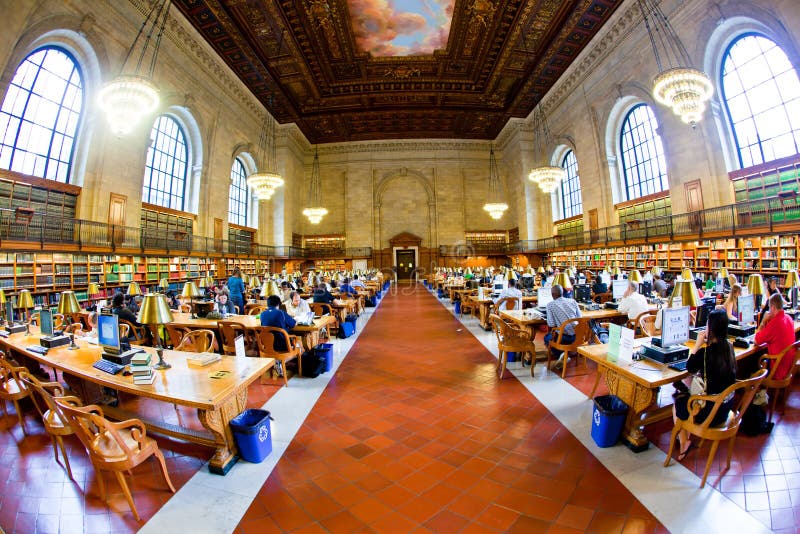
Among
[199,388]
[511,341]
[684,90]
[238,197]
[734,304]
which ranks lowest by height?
[511,341]

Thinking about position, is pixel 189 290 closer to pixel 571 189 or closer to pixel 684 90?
pixel 684 90

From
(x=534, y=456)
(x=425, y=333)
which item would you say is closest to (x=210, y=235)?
(x=425, y=333)

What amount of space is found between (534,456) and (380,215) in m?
23.2

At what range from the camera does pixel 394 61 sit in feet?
48.0

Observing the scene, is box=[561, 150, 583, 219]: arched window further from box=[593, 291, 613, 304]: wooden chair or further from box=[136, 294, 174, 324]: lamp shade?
box=[136, 294, 174, 324]: lamp shade

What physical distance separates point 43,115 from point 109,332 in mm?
10379

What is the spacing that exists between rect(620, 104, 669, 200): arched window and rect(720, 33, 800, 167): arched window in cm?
238

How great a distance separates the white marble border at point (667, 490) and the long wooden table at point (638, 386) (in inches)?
5.3

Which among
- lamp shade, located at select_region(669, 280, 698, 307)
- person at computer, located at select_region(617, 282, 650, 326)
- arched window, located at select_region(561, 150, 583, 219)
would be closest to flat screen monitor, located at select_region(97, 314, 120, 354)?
lamp shade, located at select_region(669, 280, 698, 307)

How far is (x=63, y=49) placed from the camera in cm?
905

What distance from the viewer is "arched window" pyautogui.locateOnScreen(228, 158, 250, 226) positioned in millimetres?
18047

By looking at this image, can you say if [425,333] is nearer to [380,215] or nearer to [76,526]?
[76,526]

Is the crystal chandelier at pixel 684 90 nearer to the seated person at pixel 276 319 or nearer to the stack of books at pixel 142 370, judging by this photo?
the seated person at pixel 276 319

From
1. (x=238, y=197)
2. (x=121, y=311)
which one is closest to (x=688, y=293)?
(x=121, y=311)
